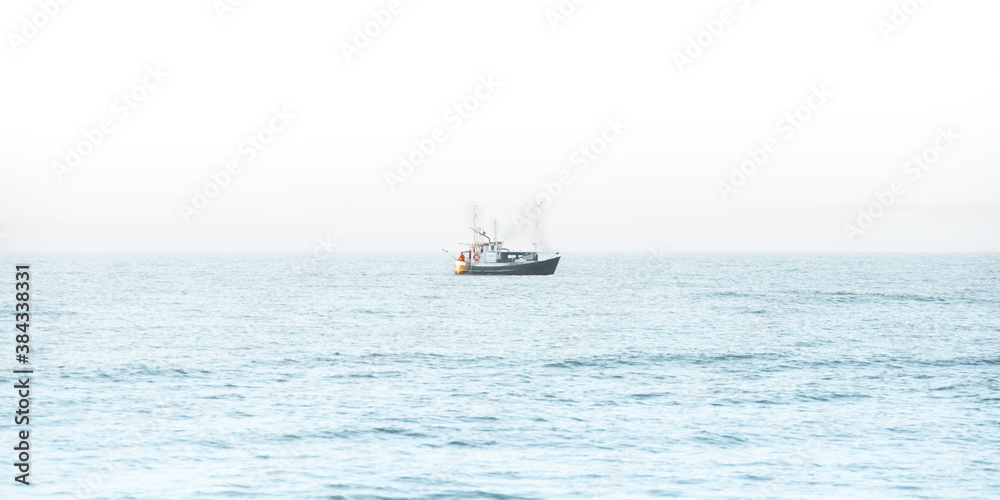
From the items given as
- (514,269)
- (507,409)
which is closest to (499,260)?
(514,269)

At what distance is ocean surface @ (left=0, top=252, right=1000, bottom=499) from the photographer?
17.3 meters

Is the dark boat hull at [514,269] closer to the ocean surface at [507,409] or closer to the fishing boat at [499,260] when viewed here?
the fishing boat at [499,260]

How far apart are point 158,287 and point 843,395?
82066mm

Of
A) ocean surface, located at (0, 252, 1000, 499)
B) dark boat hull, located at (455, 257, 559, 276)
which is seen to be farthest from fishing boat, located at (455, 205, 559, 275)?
ocean surface, located at (0, 252, 1000, 499)

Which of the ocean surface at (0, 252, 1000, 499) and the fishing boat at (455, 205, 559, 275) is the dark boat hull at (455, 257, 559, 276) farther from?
the ocean surface at (0, 252, 1000, 499)

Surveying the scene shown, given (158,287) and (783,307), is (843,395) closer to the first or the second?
(783,307)

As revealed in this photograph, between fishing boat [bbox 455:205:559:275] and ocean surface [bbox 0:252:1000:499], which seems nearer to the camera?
ocean surface [bbox 0:252:1000:499]

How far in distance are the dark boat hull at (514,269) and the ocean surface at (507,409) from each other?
56.6 m

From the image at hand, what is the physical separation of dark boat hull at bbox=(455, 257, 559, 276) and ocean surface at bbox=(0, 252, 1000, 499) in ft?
186

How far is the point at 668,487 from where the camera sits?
16.9m

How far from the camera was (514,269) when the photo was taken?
110 m

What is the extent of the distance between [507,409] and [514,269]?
85607 millimetres

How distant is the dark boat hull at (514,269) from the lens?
4321 inches

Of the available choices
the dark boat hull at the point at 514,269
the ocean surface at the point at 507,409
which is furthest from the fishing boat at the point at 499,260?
the ocean surface at the point at 507,409
